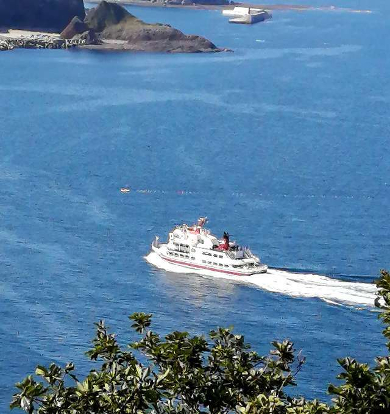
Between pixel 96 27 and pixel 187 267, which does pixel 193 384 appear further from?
pixel 96 27

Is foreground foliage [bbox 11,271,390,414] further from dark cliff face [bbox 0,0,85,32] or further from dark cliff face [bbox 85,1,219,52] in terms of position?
dark cliff face [bbox 0,0,85,32]

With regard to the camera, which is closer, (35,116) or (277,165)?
(277,165)

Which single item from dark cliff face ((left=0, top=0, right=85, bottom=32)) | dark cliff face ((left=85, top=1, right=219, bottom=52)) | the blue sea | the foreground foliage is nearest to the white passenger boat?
the blue sea

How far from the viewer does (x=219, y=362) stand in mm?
25641

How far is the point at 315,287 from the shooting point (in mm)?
63375

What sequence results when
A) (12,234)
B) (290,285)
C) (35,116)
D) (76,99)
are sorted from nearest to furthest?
(290,285)
(12,234)
(35,116)
(76,99)

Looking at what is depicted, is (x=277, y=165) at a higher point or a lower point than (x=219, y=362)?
lower

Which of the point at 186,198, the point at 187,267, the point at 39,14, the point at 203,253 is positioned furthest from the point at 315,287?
the point at 39,14

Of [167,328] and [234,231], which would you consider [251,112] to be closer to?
[234,231]

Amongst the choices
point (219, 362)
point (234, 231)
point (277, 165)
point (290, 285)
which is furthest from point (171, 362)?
point (277, 165)

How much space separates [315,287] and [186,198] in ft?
66.4

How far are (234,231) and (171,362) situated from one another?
4872cm

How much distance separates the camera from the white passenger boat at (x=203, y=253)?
6706 cm

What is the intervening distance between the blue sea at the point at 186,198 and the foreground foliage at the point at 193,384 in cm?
2456
